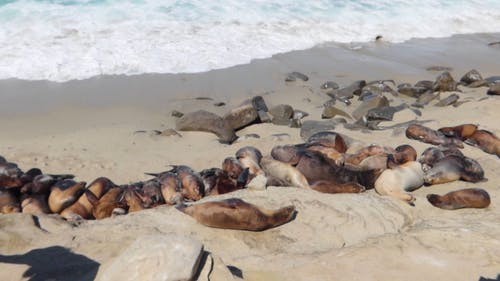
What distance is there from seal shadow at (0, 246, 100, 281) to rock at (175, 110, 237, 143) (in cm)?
296

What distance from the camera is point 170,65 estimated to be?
8.30m

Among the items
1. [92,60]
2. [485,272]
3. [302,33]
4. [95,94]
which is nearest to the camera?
[485,272]

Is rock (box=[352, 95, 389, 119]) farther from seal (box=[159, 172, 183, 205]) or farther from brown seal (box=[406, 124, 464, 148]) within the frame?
seal (box=[159, 172, 183, 205])

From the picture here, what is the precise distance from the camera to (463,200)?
4.22 m

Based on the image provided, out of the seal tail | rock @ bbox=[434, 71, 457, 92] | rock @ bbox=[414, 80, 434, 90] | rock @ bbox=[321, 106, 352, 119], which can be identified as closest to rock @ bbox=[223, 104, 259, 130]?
rock @ bbox=[321, 106, 352, 119]

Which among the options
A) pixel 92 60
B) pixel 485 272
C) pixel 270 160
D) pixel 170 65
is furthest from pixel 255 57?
pixel 485 272

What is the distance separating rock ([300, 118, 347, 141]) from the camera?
241 inches

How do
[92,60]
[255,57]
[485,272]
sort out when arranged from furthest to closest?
[255,57] < [92,60] < [485,272]

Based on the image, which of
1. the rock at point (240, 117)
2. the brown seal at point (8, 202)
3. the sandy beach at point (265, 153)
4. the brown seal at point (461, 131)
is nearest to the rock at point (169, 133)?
the sandy beach at point (265, 153)

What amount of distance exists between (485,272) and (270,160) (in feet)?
7.12

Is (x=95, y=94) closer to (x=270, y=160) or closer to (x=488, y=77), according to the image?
(x=270, y=160)

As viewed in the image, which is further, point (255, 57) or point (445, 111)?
point (255, 57)

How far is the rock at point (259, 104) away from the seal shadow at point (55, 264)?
378cm

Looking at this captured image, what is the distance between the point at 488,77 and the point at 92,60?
6196 millimetres
